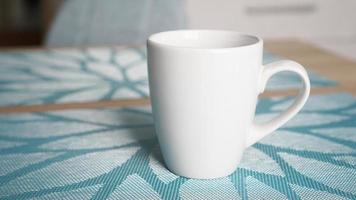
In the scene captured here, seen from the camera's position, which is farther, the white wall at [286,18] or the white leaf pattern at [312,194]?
the white wall at [286,18]

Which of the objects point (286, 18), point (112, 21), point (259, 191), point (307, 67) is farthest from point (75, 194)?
point (286, 18)

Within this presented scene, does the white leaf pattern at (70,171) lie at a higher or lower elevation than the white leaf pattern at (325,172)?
higher

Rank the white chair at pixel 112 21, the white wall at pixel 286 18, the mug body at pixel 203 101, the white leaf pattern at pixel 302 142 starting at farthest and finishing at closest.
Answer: the white wall at pixel 286 18, the white chair at pixel 112 21, the white leaf pattern at pixel 302 142, the mug body at pixel 203 101

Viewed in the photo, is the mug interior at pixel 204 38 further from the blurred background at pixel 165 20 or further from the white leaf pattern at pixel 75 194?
the blurred background at pixel 165 20

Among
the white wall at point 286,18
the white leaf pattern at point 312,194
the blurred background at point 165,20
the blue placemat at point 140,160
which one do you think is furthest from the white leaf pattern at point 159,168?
the white wall at point 286,18

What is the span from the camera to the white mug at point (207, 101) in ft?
1.14

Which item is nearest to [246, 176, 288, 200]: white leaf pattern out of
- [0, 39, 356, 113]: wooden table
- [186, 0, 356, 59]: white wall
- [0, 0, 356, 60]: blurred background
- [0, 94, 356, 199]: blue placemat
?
[0, 94, 356, 199]: blue placemat

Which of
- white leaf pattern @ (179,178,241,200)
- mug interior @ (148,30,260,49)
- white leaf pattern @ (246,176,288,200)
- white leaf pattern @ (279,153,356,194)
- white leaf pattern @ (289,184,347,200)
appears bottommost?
white leaf pattern @ (279,153,356,194)

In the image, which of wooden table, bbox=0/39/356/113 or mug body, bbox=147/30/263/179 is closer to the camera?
mug body, bbox=147/30/263/179

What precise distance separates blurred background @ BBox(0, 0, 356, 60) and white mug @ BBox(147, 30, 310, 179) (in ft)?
2.08

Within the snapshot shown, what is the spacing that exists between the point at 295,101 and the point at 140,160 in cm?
16

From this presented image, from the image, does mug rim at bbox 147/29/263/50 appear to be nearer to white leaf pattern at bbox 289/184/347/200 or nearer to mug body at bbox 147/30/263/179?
mug body at bbox 147/30/263/179

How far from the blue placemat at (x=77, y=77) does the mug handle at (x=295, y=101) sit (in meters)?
0.26

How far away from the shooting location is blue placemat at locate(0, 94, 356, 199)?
1.19 feet
